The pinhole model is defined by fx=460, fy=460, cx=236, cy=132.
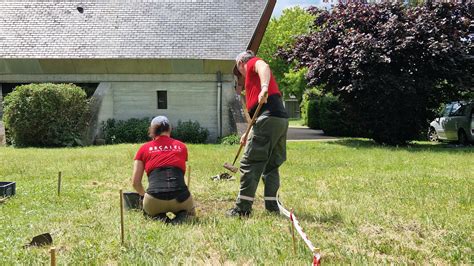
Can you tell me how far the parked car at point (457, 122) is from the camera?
16.6 m

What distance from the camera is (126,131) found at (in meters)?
18.0

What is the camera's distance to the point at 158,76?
1895cm

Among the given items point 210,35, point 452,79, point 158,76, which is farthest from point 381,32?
point 158,76

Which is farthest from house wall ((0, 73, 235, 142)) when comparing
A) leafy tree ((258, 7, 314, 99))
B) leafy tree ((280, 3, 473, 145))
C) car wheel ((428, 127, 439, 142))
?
leafy tree ((258, 7, 314, 99))

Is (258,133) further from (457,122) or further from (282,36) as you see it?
(282,36)

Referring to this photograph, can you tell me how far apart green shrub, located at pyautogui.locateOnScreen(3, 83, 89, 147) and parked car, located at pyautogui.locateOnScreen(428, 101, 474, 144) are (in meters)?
14.1

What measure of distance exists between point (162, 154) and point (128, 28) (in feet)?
52.0

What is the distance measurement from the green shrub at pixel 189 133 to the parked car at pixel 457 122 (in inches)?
372

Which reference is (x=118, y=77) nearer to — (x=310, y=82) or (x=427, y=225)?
(x=310, y=82)

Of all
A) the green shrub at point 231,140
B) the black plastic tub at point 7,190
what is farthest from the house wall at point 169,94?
the black plastic tub at point 7,190

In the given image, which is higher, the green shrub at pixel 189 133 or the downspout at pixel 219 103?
the downspout at pixel 219 103

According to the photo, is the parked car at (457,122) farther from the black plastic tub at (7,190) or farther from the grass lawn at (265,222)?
the black plastic tub at (7,190)

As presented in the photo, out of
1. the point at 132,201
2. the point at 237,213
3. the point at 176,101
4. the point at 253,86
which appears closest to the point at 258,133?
the point at 253,86

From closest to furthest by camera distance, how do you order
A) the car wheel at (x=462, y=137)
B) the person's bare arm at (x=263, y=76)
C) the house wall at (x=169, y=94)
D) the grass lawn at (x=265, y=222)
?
the grass lawn at (x=265, y=222)
the person's bare arm at (x=263, y=76)
the car wheel at (x=462, y=137)
the house wall at (x=169, y=94)
